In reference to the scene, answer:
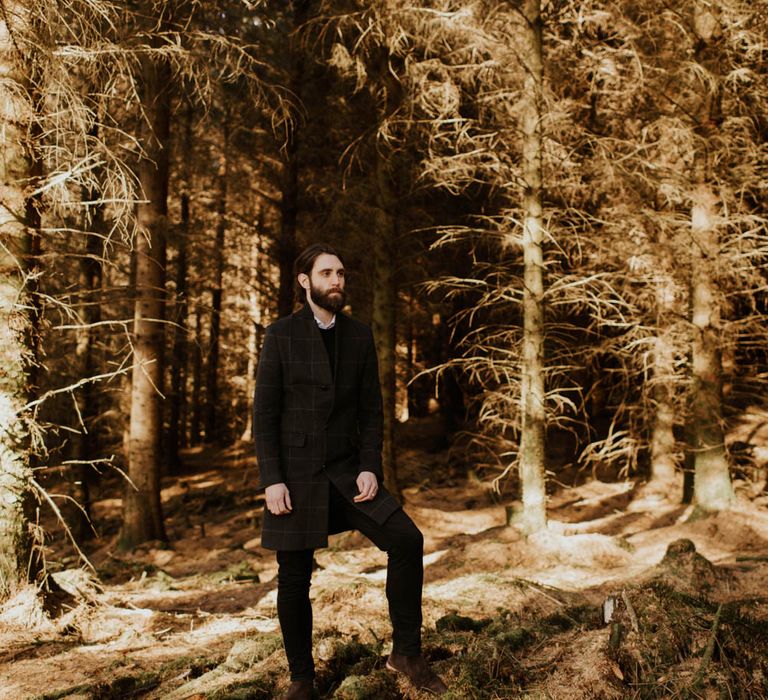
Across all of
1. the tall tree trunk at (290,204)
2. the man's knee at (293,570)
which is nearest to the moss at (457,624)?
the man's knee at (293,570)

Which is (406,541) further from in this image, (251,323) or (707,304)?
(251,323)

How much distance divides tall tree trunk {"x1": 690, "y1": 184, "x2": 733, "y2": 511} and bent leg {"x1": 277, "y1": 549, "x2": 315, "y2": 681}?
341 inches

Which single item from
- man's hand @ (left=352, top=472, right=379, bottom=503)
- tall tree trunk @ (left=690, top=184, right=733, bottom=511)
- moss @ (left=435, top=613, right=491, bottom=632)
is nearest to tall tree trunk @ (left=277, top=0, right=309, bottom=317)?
tall tree trunk @ (left=690, top=184, right=733, bottom=511)

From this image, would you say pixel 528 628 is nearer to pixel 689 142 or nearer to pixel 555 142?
pixel 555 142

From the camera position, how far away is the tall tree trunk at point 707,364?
1053 cm

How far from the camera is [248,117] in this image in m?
16.1

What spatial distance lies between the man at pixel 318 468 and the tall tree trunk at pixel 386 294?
7911 mm

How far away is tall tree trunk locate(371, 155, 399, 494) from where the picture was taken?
1183cm

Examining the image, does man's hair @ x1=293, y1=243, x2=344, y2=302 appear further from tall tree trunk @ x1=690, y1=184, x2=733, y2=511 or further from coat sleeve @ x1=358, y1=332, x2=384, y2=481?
tall tree trunk @ x1=690, y1=184, x2=733, y2=511

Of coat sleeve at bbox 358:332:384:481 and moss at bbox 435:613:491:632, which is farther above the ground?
coat sleeve at bbox 358:332:384:481

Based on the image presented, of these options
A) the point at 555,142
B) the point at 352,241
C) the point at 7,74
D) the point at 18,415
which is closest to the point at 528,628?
the point at 18,415

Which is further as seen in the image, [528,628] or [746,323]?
[746,323]

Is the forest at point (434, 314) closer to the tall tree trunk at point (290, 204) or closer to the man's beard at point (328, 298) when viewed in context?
the tall tree trunk at point (290, 204)

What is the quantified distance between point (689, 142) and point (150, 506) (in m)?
10.6
